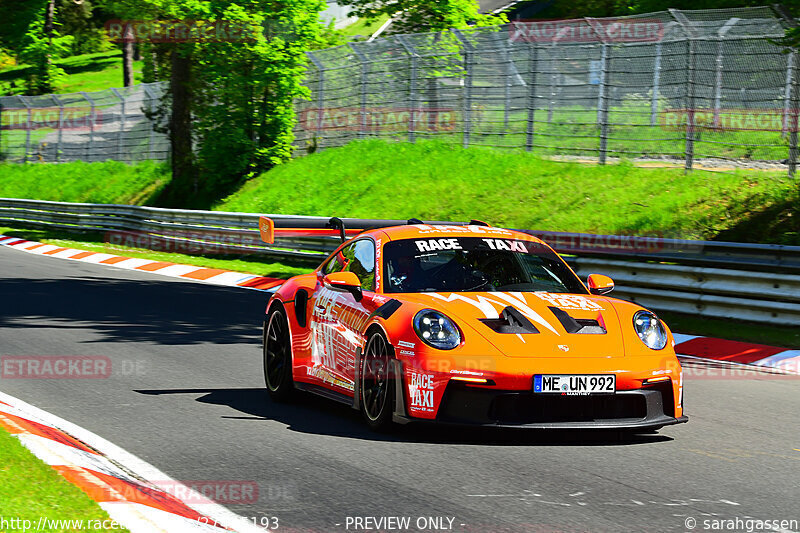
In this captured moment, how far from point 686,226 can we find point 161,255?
12.5m

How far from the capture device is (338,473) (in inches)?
234

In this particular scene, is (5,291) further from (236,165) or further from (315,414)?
(236,165)

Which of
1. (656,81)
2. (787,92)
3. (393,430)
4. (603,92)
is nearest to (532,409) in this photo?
(393,430)

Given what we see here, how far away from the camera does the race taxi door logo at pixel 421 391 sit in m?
6.50

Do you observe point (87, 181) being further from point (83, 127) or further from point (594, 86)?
point (594, 86)

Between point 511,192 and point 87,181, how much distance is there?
24.7 metres

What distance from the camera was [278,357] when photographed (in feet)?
28.5

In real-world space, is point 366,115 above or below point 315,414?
above

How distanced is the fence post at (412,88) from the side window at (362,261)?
57.2 feet

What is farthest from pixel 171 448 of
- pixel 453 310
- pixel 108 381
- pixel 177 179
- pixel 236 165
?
pixel 177 179

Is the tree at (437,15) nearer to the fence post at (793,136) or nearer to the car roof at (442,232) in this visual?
the fence post at (793,136)

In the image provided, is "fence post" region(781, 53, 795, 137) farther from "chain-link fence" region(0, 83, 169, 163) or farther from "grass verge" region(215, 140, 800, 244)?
"chain-link fence" region(0, 83, 169, 163)

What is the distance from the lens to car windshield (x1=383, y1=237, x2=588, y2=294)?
7562mm

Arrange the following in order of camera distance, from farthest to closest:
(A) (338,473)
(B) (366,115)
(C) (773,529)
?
(B) (366,115) < (A) (338,473) < (C) (773,529)
